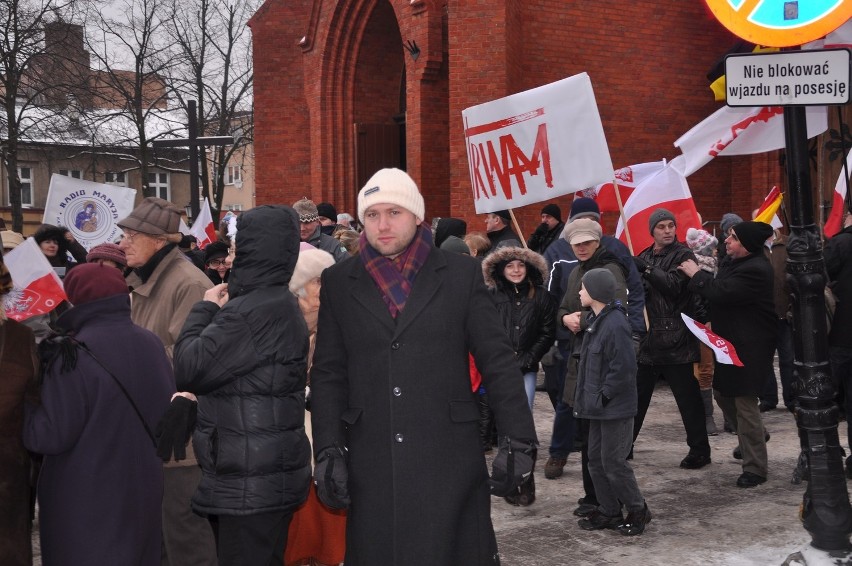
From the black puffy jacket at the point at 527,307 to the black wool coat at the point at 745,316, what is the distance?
1.16 metres

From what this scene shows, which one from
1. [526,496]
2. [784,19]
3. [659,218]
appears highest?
[784,19]

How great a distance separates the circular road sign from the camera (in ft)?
16.2

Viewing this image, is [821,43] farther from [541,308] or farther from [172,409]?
[172,409]

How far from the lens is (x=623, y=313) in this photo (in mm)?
6121

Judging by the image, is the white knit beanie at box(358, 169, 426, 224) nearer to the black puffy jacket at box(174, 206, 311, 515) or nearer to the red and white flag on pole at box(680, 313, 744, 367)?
the black puffy jacket at box(174, 206, 311, 515)

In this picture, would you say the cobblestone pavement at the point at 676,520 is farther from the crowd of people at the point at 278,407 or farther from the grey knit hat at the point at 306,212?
the grey knit hat at the point at 306,212

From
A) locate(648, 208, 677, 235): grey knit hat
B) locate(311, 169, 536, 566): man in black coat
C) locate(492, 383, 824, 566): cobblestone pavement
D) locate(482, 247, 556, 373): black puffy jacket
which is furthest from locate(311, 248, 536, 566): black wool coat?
locate(648, 208, 677, 235): grey knit hat

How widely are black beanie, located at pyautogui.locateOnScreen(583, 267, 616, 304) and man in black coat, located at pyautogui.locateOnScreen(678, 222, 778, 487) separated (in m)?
1.38

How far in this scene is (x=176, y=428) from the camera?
370cm

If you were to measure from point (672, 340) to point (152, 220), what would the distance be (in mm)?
4250

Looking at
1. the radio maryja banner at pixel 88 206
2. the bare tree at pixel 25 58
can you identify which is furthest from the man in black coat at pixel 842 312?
the bare tree at pixel 25 58

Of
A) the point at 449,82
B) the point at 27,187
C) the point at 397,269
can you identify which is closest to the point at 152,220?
the point at 397,269

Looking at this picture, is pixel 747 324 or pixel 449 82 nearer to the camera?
pixel 747 324

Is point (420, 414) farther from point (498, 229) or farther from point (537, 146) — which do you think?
point (498, 229)
